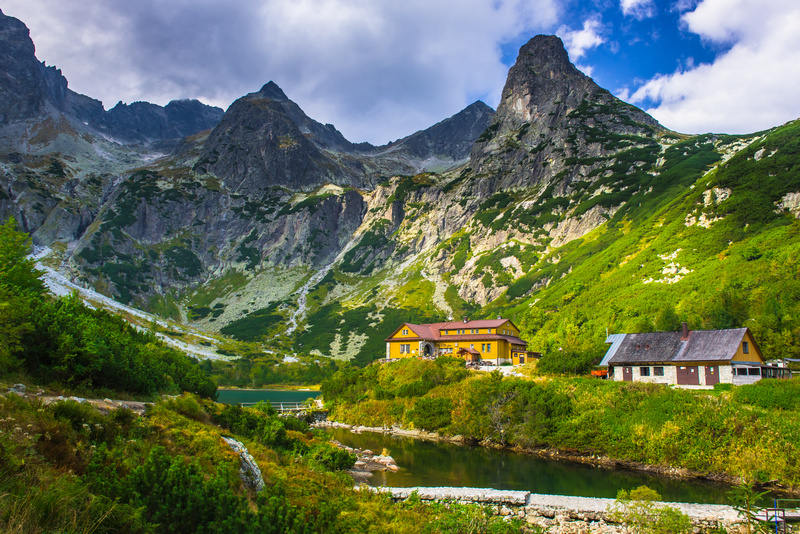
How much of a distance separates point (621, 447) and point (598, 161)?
158840 mm

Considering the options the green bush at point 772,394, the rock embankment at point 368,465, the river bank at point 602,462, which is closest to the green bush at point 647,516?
the river bank at point 602,462

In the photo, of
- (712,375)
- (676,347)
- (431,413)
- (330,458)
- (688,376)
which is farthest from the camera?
(431,413)

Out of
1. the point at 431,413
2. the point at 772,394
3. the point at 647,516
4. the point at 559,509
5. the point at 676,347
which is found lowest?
the point at 431,413

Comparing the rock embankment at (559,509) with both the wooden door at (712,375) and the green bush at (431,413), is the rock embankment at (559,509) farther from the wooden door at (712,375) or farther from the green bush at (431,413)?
the green bush at (431,413)

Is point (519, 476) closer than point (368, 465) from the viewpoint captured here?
Yes

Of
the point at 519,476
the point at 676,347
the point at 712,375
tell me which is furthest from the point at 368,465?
the point at 676,347

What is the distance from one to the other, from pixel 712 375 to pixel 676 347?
172 inches

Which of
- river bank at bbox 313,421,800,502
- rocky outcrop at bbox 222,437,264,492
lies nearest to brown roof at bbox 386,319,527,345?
river bank at bbox 313,421,800,502

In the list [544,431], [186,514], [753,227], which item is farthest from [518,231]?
[186,514]

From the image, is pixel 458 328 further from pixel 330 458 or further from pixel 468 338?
pixel 330 458

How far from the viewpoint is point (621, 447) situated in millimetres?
36156

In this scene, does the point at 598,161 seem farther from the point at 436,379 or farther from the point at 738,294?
the point at 436,379

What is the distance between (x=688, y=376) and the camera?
45.2 m

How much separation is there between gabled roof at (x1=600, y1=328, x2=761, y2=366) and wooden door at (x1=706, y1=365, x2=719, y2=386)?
0.95 meters
